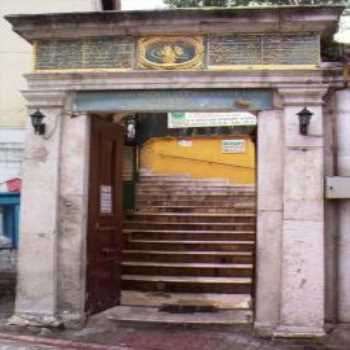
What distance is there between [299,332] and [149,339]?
173 cm

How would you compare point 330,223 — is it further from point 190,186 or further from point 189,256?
point 190,186

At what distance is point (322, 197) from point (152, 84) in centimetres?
244

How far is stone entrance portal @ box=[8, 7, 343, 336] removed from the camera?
733 centimetres

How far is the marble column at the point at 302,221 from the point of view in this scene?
23.6ft

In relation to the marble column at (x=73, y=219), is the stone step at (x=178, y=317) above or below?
below

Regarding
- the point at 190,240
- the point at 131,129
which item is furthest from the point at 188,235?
the point at 131,129

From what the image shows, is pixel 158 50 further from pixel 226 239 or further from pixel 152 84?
pixel 226 239

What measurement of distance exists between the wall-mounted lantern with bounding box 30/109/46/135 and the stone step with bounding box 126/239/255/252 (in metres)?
3.84

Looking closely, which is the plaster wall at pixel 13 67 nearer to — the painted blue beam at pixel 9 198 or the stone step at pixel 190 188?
the painted blue beam at pixel 9 198

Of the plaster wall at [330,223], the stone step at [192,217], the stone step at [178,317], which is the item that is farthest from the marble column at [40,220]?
the stone step at [192,217]

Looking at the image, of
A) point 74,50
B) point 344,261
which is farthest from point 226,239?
point 74,50

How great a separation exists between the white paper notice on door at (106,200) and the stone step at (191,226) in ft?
10.4

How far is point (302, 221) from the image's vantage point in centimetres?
732

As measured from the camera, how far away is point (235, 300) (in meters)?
9.26
